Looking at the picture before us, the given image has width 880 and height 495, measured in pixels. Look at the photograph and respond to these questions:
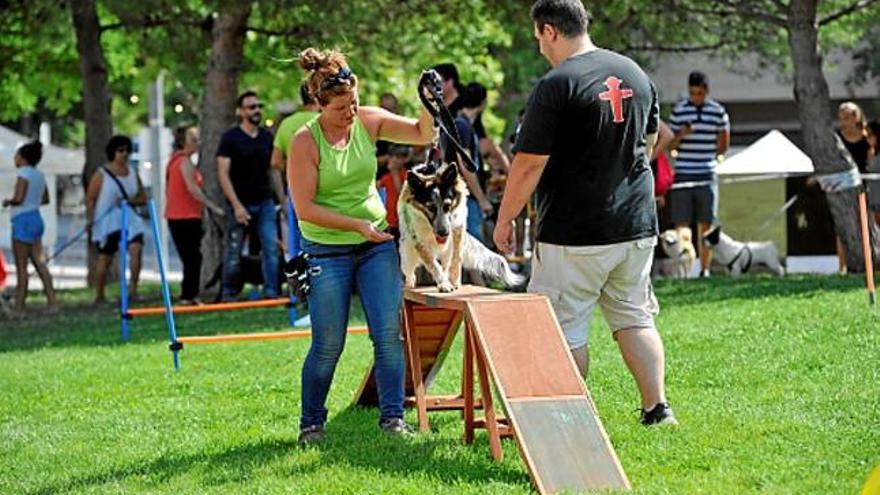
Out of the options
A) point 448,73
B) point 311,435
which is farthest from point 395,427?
point 448,73

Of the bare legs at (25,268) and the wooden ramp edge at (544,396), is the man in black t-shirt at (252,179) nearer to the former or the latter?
the bare legs at (25,268)

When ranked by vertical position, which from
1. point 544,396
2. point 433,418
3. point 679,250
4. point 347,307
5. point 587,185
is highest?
point 587,185

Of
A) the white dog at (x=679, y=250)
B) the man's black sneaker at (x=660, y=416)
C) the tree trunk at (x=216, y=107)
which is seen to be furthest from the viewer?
the tree trunk at (x=216, y=107)

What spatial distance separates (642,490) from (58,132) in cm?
5294

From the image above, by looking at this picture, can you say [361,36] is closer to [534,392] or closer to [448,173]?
[448,173]

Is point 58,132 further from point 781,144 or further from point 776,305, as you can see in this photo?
point 776,305

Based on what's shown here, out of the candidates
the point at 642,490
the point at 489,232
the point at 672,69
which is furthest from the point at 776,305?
the point at 672,69

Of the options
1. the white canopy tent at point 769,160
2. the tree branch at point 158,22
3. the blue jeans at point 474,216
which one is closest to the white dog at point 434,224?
A: the blue jeans at point 474,216

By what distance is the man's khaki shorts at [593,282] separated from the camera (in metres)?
8.13

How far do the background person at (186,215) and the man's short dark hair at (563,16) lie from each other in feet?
33.9

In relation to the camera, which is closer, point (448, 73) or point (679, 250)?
point (448, 73)

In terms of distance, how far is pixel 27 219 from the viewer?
19172mm

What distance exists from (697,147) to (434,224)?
890cm

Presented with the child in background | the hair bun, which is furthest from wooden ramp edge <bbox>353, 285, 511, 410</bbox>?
the child in background
